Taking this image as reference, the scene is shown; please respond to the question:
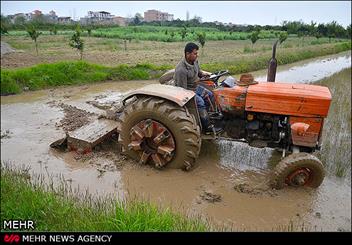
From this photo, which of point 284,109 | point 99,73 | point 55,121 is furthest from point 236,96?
point 99,73

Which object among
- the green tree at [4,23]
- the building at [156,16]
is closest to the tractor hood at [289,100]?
the green tree at [4,23]

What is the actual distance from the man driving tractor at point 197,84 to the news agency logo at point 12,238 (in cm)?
268

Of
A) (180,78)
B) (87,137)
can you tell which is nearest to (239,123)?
(180,78)

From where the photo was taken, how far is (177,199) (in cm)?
386

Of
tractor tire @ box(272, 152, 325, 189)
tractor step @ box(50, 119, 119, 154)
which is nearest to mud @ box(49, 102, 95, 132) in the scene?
tractor step @ box(50, 119, 119, 154)

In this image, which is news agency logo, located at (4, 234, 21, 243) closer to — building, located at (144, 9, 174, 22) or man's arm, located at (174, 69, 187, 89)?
man's arm, located at (174, 69, 187, 89)

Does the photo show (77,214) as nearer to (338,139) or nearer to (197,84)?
(197,84)

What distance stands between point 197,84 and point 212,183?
1.44 metres

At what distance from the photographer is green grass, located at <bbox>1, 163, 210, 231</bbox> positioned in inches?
Answer: 105

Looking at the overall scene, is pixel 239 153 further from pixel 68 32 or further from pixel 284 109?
pixel 68 32

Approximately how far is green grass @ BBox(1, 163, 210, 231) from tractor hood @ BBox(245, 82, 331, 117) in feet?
6.03

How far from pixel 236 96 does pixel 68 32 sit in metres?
34.4

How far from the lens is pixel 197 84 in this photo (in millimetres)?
4582

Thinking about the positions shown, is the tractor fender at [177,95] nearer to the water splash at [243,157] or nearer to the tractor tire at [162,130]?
the tractor tire at [162,130]
